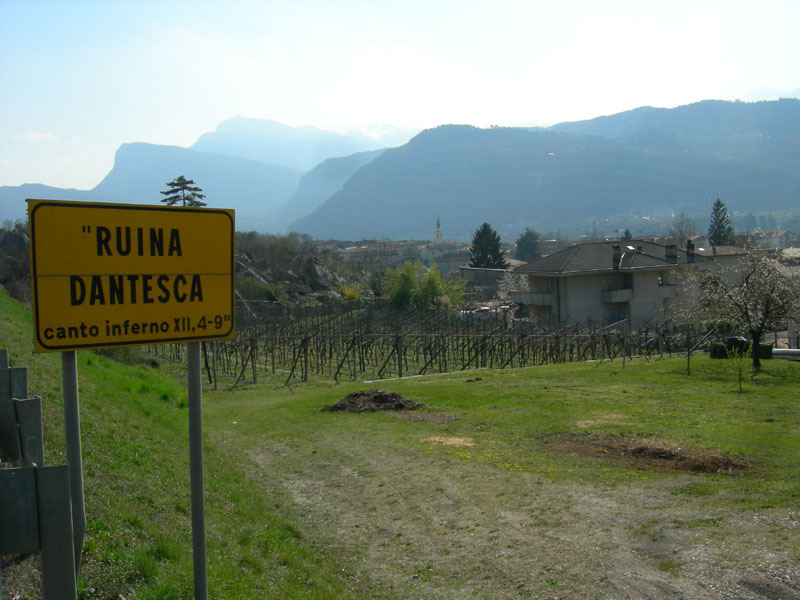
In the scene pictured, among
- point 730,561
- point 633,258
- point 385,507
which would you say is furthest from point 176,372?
point 633,258

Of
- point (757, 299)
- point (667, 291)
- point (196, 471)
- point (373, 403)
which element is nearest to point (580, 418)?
point (373, 403)

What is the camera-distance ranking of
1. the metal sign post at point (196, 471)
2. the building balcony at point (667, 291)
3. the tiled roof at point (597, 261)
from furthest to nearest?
1. the building balcony at point (667, 291)
2. the tiled roof at point (597, 261)
3. the metal sign post at point (196, 471)

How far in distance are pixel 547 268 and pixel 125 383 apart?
39894 millimetres

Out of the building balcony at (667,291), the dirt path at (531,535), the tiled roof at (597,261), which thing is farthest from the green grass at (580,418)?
the building balcony at (667,291)

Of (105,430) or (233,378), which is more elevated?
(105,430)

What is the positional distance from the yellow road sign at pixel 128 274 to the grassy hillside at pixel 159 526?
2.08 metres

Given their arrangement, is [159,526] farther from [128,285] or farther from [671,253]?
[671,253]

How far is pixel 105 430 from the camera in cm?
919

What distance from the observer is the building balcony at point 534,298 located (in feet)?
167

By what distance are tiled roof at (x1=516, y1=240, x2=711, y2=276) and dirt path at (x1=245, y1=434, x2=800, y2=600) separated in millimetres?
40086

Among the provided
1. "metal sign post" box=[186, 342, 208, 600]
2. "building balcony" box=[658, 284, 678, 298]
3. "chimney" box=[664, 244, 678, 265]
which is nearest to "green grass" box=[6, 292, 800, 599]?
"metal sign post" box=[186, 342, 208, 600]

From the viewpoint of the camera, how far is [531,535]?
7.96m

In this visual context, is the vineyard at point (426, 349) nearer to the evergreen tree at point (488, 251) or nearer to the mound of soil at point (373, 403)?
the mound of soil at point (373, 403)

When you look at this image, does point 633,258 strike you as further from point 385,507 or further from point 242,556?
point 242,556
